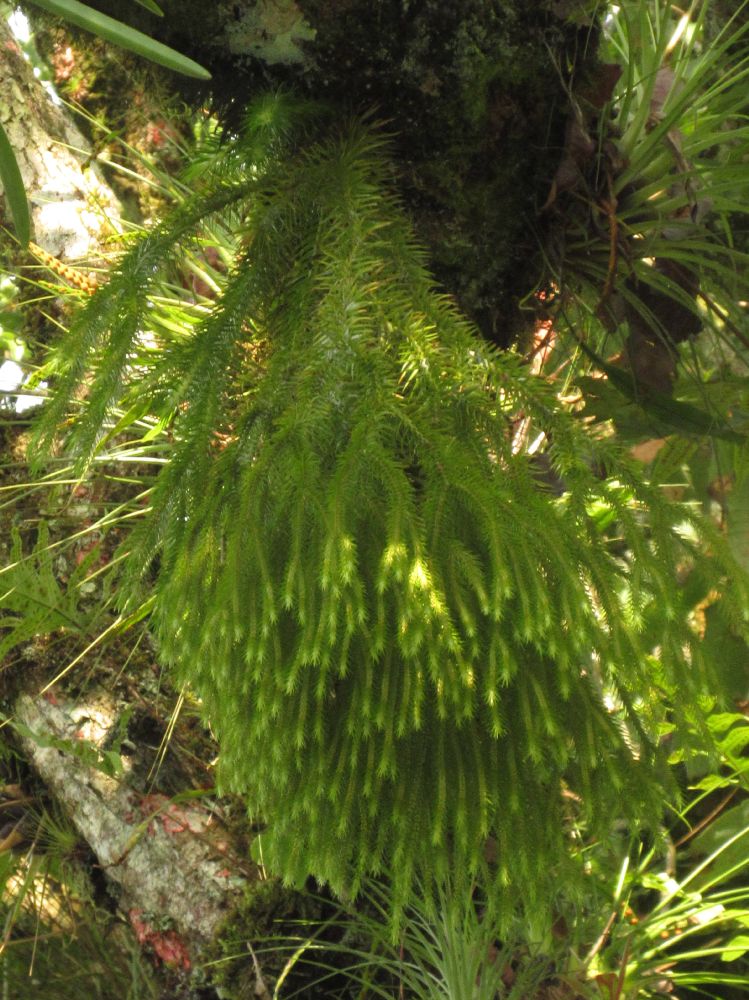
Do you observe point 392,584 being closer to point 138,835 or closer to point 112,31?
point 112,31

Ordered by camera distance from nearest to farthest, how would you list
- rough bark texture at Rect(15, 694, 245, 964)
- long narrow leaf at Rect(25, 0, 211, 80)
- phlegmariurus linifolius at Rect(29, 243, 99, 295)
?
long narrow leaf at Rect(25, 0, 211, 80), rough bark texture at Rect(15, 694, 245, 964), phlegmariurus linifolius at Rect(29, 243, 99, 295)

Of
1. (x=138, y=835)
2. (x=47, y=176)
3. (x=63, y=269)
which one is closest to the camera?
(x=138, y=835)

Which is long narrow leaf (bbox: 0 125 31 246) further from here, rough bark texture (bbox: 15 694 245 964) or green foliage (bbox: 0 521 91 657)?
rough bark texture (bbox: 15 694 245 964)

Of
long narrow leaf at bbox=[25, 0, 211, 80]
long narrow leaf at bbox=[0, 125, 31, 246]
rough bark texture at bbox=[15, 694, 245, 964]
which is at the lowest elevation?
rough bark texture at bbox=[15, 694, 245, 964]

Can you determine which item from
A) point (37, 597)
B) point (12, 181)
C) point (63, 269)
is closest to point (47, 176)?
point (63, 269)

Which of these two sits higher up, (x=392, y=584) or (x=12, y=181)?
(x=12, y=181)

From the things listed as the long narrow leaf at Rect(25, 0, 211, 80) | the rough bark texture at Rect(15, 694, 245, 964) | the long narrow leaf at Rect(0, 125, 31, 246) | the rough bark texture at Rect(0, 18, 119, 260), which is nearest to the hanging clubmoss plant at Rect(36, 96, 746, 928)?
the long narrow leaf at Rect(0, 125, 31, 246)

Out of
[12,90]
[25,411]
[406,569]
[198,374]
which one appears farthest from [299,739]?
[12,90]
